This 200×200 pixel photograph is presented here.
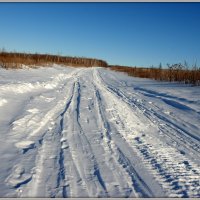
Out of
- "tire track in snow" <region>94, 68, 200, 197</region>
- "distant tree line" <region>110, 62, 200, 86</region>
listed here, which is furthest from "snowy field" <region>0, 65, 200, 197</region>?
"distant tree line" <region>110, 62, 200, 86</region>

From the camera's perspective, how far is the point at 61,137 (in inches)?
203

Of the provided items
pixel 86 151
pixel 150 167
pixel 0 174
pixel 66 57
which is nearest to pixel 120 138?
pixel 86 151

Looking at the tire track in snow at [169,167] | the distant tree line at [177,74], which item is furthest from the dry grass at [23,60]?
the tire track in snow at [169,167]

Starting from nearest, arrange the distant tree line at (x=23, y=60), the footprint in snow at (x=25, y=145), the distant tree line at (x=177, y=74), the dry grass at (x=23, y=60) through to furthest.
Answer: the footprint in snow at (x=25, y=145) → the distant tree line at (x=177, y=74) → the dry grass at (x=23, y=60) → the distant tree line at (x=23, y=60)

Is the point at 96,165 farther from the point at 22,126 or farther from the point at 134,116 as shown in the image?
the point at 134,116

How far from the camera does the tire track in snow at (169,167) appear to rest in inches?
128

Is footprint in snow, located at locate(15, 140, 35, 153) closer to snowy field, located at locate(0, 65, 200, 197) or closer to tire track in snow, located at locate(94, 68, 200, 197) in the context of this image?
snowy field, located at locate(0, 65, 200, 197)

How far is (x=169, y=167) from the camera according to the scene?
154 inches

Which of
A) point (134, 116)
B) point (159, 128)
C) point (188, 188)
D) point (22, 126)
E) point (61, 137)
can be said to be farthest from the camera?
point (134, 116)

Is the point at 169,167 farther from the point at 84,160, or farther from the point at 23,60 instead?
the point at 23,60

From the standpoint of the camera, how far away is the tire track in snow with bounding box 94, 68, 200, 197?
326 centimetres

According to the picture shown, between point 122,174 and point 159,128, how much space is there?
2.84 metres

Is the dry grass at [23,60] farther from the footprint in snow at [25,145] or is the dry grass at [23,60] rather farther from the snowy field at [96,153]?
the footprint in snow at [25,145]

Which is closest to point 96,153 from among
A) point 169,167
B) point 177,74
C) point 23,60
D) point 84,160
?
point 84,160
